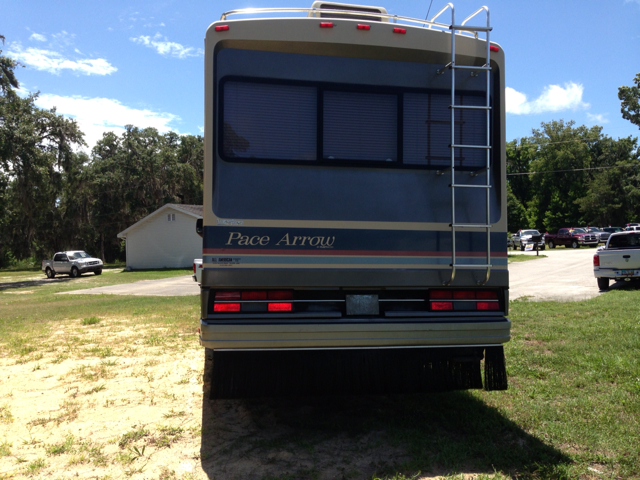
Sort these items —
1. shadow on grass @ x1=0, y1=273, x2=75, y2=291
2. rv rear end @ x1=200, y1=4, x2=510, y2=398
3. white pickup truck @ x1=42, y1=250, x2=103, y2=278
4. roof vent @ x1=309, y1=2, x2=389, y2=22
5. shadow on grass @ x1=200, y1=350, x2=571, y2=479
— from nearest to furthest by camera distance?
1. shadow on grass @ x1=200, y1=350, x2=571, y2=479
2. rv rear end @ x1=200, y1=4, x2=510, y2=398
3. roof vent @ x1=309, y1=2, x2=389, y2=22
4. shadow on grass @ x1=0, y1=273, x2=75, y2=291
5. white pickup truck @ x1=42, y1=250, x2=103, y2=278

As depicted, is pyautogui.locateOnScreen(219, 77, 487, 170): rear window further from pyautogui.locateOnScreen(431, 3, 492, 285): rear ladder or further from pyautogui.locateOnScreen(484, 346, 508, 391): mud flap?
pyautogui.locateOnScreen(484, 346, 508, 391): mud flap

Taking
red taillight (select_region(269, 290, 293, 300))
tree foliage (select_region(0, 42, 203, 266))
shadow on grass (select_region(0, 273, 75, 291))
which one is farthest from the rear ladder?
tree foliage (select_region(0, 42, 203, 266))

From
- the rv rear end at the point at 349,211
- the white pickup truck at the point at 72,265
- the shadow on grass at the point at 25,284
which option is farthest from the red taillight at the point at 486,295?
the white pickup truck at the point at 72,265

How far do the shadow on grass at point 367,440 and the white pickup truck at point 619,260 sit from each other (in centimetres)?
1093

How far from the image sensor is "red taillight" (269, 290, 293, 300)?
3979 mm

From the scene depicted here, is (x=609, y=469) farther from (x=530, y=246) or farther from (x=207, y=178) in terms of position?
(x=530, y=246)

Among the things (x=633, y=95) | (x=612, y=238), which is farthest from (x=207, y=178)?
(x=633, y=95)

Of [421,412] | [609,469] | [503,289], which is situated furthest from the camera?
[421,412]

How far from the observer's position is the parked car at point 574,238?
40094 mm

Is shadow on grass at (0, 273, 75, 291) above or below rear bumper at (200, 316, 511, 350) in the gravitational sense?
below

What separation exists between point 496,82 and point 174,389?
443 centimetres

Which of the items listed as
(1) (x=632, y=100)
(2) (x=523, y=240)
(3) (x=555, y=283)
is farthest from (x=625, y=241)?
(1) (x=632, y=100)

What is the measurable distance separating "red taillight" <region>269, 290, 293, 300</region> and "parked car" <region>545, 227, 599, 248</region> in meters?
41.4

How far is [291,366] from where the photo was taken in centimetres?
402
